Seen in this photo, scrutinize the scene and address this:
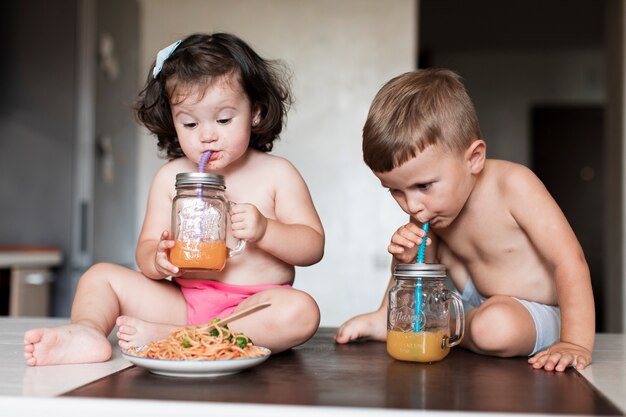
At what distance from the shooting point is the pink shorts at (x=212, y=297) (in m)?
1.39

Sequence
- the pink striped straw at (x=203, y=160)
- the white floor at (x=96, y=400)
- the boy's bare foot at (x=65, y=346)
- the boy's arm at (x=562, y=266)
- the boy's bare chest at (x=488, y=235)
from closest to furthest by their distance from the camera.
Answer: the white floor at (x=96, y=400) < the boy's bare foot at (x=65, y=346) < the boy's arm at (x=562, y=266) < the pink striped straw at (x=203, y=160) < the boy's bare chest at (x=488, y=235)

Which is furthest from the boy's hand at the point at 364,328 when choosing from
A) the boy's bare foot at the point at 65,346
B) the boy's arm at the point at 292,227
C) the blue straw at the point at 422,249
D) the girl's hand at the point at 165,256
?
the boy's bare foot at the point at 65,346

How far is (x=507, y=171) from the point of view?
54.7 inches

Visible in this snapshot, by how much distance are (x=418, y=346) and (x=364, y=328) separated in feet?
1.05

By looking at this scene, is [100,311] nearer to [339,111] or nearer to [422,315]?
[422,315]

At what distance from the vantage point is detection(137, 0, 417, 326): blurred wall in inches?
130

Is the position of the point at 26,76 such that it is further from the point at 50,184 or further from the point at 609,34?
the point at 609,34

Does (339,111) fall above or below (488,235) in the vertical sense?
above

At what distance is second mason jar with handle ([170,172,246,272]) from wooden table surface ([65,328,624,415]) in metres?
0.20

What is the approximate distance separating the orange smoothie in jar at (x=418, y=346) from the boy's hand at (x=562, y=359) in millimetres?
146

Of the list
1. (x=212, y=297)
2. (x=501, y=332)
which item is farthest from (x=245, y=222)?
(x=501, y=332)

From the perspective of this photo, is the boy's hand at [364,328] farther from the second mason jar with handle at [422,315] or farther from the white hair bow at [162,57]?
the white hair bow at [162,57]

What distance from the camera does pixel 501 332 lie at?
1229 mm

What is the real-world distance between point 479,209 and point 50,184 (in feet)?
6.61
